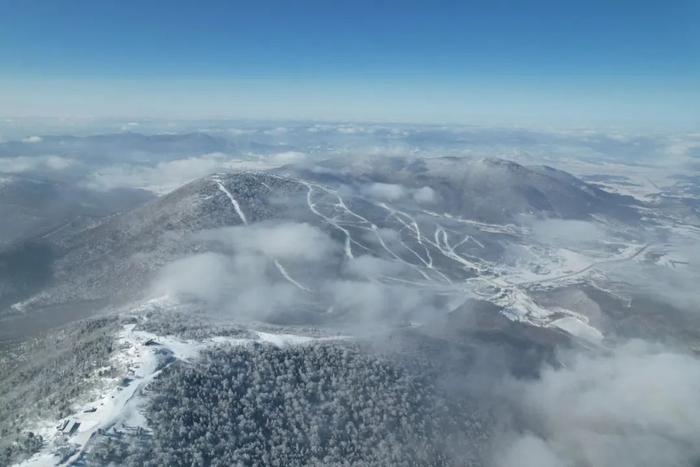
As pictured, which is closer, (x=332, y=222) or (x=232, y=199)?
(x=232, y=199)

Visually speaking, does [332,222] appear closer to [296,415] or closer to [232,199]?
[232,199]

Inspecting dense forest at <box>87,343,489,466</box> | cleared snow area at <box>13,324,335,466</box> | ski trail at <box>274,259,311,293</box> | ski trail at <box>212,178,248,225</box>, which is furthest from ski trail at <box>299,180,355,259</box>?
cleared snow area at <box>13,324,335,466</box>

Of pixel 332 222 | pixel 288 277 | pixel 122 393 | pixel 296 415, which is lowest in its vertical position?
pixel 288 277

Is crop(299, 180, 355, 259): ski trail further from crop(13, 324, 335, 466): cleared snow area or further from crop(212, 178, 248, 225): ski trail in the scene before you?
crop(13, 324, 335, 466): cleared snow area

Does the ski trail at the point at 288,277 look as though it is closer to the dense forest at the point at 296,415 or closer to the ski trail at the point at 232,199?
the ski trail at the point at 232,199

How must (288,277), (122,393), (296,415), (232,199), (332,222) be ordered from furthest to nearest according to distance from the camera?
(332,222) < (232,199) < (288,277) < (296,415) < (122,393)

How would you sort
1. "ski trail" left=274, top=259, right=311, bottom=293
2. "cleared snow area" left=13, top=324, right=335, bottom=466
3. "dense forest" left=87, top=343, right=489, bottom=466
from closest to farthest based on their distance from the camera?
"cleared snow area" left=13, top=324, right=335, bottom=466
"dense forest" left=87, top=343, right=489, bottom=466
"ski trail" left=274, top=259, right=311, bottom=293

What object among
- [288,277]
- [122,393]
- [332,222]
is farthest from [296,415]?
[332,222]

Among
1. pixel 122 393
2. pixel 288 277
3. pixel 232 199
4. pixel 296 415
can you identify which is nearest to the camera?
pixel 122 393

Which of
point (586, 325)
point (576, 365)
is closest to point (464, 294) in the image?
point (586, 325)

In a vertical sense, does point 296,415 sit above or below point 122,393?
below

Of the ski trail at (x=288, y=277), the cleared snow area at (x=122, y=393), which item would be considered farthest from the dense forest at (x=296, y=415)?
the ski trail at (x=288, y=277)
